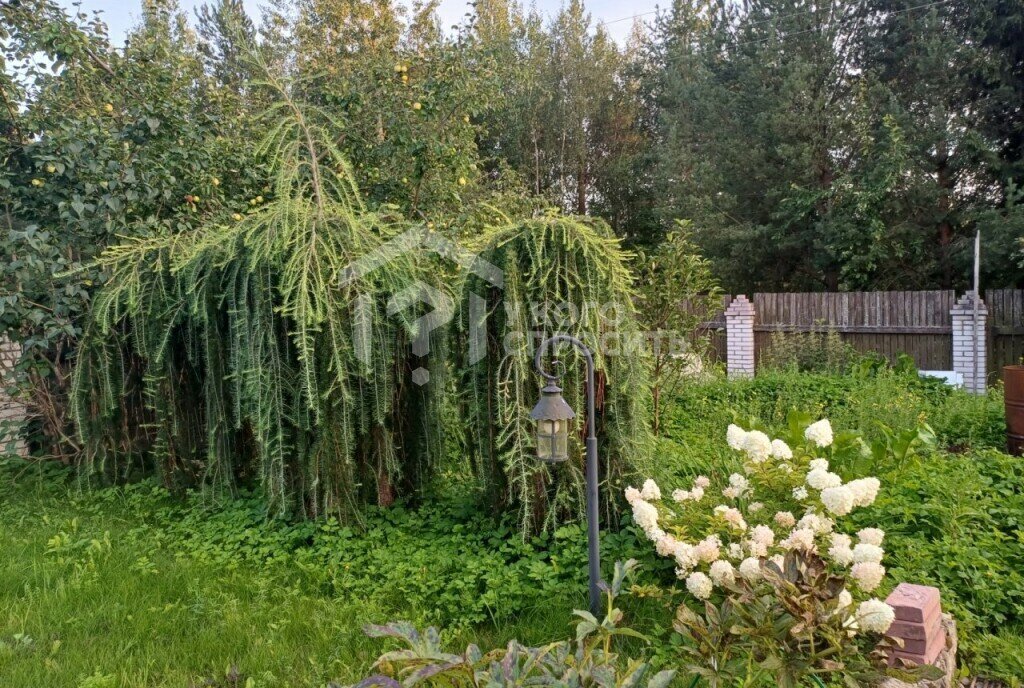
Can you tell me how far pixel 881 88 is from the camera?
11852 mm

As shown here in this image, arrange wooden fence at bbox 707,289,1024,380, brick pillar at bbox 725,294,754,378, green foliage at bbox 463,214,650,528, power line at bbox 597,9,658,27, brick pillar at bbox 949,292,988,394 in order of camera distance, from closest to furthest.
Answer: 1. green foliage at bbox 463,214,650,528
2. brick pillar at bbox 949,292,988,394
3. wooden fence at bbox 707,289,1024,380
4. brick pillar at bbox 725,294,754,378
5. power line at bbox 597,9,658,27

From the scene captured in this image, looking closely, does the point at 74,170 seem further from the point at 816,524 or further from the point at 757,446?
the point at 816,524

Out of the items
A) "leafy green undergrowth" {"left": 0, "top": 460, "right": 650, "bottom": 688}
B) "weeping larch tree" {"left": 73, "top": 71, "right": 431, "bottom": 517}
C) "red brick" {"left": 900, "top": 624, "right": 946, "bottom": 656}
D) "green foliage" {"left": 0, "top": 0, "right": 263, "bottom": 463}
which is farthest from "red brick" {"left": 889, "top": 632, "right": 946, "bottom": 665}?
"green foliage" {"left": 0, "top": 0, "right": 263, "bottom": 463}

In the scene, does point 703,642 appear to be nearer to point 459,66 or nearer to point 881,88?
point 459,66

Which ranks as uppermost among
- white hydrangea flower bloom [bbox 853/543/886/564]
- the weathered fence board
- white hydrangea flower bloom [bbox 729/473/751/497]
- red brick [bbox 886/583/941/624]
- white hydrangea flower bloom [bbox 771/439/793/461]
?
the weathered fence board

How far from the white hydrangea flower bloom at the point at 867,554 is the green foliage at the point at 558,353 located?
1.16 m

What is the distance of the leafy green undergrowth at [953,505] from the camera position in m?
2.84

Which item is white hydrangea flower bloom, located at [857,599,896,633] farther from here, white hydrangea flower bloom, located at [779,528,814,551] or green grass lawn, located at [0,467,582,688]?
green grass lawn, located at [0,467,582,688]

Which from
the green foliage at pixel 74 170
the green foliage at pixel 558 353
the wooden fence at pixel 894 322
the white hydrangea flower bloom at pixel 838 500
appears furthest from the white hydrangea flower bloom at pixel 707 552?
the wooden fence at pixel 894 322

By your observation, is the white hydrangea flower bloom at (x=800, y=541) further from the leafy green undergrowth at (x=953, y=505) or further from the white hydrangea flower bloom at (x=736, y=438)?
the leafy green undergrowth at (x=953, y=505)

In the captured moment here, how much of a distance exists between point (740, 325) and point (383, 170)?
21.7 feet

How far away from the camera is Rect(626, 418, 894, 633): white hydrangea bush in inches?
90.2

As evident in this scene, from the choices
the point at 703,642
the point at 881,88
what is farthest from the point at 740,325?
the point at 703,642

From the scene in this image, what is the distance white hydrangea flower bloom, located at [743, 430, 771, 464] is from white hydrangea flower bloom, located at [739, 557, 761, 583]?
0.68m
